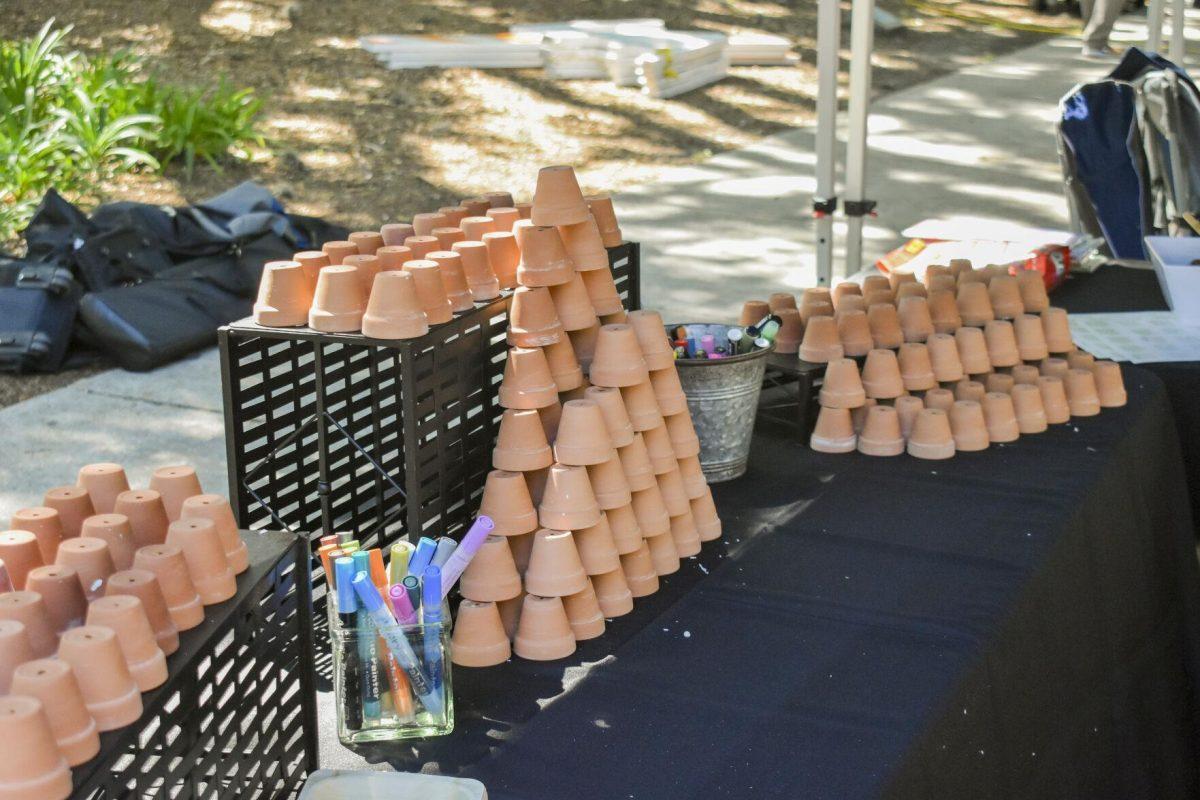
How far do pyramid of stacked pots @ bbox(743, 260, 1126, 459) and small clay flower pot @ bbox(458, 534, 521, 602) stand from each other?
0.96m

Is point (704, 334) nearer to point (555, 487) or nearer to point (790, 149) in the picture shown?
point (555, 487)

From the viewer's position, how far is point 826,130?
13.2 ft

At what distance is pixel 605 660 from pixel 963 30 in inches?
447

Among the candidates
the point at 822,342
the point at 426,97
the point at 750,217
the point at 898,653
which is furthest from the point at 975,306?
the point at 426,97

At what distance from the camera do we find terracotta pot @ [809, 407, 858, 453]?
2.52m

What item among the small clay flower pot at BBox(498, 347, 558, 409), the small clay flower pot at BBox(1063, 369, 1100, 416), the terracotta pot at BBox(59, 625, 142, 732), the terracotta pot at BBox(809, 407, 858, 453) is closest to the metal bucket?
the terracotta pot at BBox(809, 407, 858, 453)

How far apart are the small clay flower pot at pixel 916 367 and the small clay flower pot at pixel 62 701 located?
1.78 meters

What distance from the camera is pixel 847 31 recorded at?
11578mm

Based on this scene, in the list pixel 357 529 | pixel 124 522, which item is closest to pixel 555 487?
pixel 357 529

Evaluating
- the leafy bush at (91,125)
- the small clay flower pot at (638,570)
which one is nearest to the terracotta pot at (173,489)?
the small clay flower pot at (638,570)

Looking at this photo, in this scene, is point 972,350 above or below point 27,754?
below

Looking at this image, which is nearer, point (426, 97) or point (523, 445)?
point (523, 445)

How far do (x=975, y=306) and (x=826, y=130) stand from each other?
4.73 ft

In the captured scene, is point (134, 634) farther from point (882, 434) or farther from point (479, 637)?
point (882, 434)
